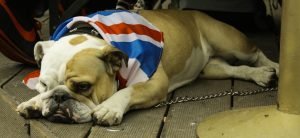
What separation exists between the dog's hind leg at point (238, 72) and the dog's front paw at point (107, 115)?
1051 mm

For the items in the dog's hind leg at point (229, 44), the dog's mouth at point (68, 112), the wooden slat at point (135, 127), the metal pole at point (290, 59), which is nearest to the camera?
the metal pole at point (290, 59)

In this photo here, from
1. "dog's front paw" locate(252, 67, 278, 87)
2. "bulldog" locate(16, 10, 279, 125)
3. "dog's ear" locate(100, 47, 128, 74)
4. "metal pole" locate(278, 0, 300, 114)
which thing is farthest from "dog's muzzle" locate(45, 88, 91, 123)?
"dog's front paw" locate(252, 67, 278, 87)

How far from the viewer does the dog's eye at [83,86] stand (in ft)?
7.82

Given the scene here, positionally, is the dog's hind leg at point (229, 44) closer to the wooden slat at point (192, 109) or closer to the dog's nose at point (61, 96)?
the wooden slat at point (192, 109)

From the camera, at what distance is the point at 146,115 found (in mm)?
2531

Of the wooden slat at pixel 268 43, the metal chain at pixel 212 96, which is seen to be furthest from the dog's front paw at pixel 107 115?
the wooden slat at pixel 268 43

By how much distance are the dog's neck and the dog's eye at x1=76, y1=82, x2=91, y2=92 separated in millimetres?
355

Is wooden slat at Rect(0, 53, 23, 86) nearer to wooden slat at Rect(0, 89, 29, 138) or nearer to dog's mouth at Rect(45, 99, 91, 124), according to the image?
wooden slat at Rect(0, 89, 29, 138)

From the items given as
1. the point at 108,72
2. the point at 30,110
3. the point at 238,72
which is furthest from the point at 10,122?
the point at 238,72

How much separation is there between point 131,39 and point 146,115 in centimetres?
42

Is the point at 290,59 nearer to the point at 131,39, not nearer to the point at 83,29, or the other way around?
the point at 131,39

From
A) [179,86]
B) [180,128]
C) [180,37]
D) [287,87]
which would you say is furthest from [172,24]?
[287,87]

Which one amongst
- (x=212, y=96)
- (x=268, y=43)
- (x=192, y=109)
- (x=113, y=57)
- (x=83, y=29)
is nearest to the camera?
(x=113, y=57)

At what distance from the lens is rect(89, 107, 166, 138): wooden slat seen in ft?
7.39
